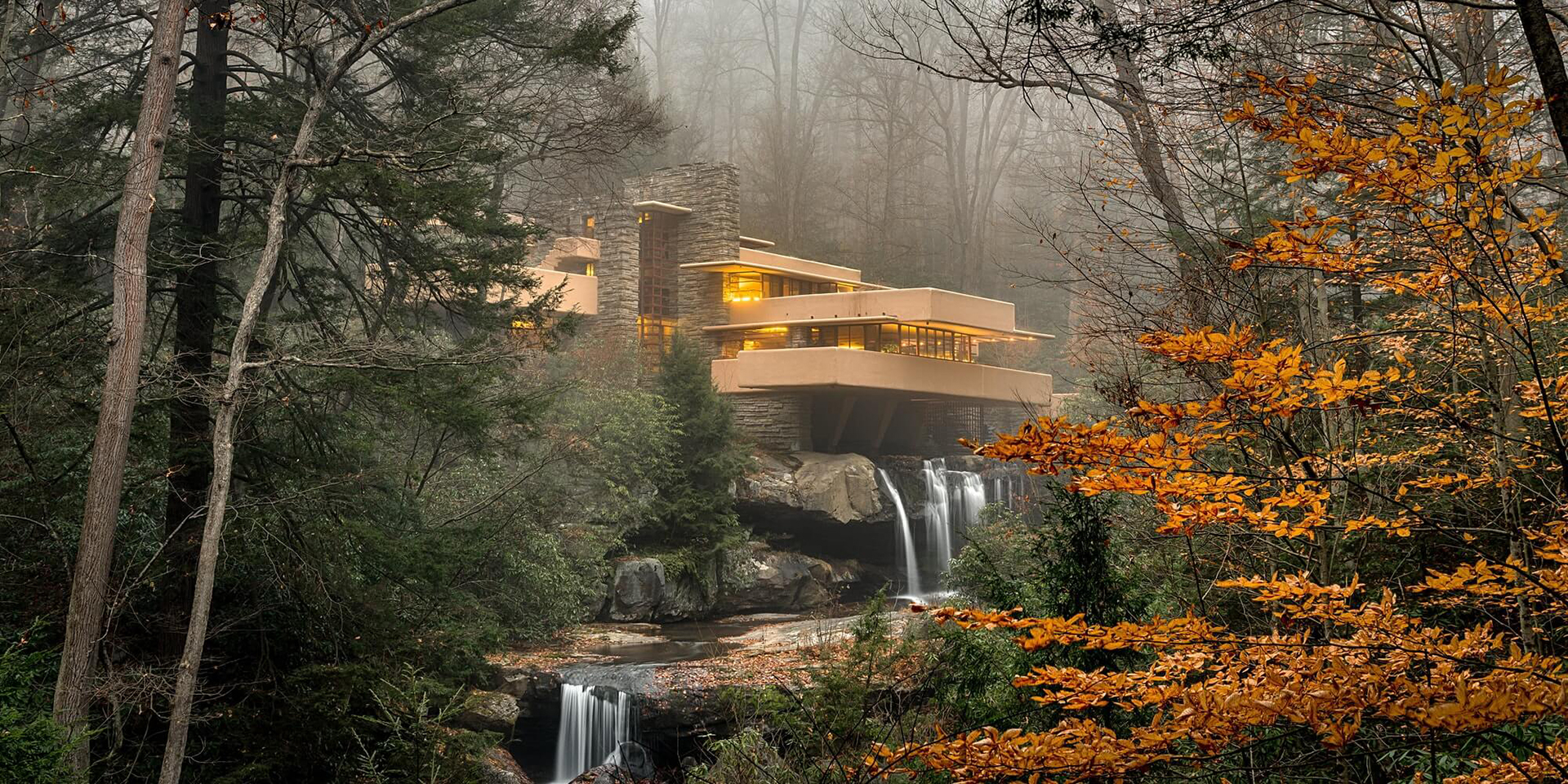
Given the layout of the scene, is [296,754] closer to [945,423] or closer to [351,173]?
[351,173]

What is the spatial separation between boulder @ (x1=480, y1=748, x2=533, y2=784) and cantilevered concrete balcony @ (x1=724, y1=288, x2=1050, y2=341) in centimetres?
1519

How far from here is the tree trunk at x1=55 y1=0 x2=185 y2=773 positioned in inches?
297

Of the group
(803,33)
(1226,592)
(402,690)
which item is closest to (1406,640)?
(1226,592)

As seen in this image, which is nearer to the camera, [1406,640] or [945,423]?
[1406,640]

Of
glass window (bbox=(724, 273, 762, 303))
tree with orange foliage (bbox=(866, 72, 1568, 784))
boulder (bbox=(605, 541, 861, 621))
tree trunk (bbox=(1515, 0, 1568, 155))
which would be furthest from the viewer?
glass window (bbox=(724, 273, 762, 303))

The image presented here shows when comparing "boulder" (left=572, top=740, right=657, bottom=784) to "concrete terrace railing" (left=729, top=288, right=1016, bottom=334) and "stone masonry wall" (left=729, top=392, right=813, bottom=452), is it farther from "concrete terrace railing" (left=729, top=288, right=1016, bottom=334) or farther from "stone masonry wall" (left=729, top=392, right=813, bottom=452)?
"concrete terrace railing" (left=729, top=288, right=1016, bottom=334)

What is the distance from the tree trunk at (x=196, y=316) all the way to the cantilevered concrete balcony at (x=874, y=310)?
1700cm

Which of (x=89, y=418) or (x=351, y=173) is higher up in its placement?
(x=351, y=173)

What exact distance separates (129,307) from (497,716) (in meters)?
7.08

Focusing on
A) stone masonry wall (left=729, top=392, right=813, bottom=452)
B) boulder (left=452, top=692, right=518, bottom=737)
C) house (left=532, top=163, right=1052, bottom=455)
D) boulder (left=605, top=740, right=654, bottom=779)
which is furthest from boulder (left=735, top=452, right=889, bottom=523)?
boulder (left=452, top=692, right=518, bottom=737)

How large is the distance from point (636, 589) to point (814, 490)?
17.3 feet

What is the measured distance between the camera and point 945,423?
3134 centimetres

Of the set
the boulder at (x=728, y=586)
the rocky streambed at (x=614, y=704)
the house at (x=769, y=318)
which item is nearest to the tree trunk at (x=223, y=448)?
the rocky streambed at (x=614, y=704)

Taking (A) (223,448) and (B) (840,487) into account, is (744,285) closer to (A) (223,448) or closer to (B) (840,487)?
(B) (840,487)
